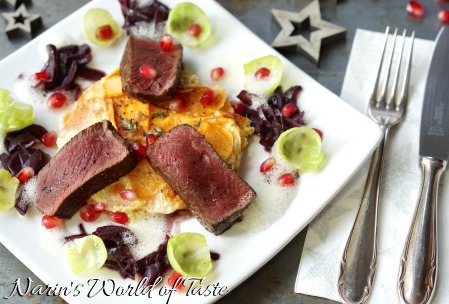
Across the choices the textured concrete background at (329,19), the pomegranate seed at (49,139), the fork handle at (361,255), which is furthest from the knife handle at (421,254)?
the pomegranate seed at (49,139)

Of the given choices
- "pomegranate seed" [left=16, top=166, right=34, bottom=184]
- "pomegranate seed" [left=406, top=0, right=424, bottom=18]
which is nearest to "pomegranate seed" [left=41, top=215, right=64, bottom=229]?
"pomegranate seed" [left=16, top=166, right=34, bottom=184]

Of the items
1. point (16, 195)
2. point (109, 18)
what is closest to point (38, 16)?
point (109, 18)

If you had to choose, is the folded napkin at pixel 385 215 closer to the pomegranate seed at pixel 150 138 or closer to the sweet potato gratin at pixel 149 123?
the sweet potato gratin at pixel 149 123

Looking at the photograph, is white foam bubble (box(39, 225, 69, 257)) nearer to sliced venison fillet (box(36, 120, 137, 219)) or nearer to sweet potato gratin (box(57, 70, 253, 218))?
sliced venison fillet (box(36, 120, 137, 219))

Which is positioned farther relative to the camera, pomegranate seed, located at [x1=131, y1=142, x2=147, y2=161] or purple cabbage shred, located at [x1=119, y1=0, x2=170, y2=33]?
purple cabbage shred, located at [x1=119, y1=0, x2=170, y2=33]

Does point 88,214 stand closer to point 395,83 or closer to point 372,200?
point 372,200

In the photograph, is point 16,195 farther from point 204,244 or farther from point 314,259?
point 314,259
